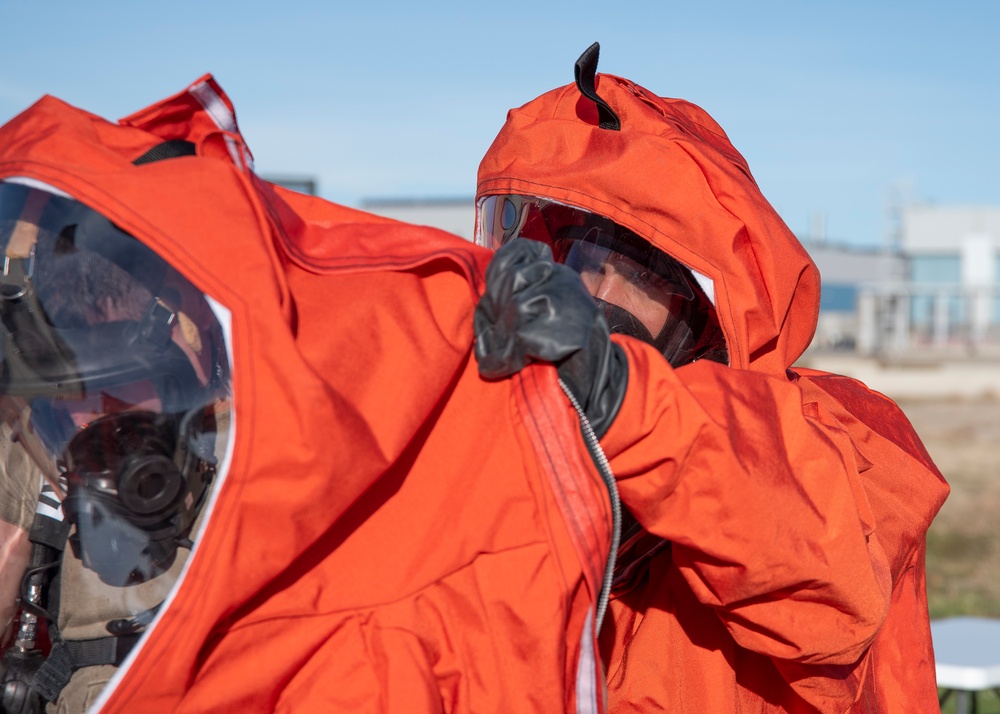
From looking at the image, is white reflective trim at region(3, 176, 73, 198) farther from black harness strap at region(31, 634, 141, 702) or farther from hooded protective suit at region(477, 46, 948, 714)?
hooded protective suit at region(477, 46, 948, 714)

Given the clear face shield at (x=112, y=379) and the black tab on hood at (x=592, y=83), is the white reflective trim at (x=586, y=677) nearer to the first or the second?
the clear face shield at (x=112, y=379)

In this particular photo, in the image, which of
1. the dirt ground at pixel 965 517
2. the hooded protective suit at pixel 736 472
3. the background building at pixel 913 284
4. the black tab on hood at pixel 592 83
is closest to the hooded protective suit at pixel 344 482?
the hooded protective suit at pixel 736 472

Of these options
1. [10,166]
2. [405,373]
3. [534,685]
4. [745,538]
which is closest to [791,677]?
[745,538]

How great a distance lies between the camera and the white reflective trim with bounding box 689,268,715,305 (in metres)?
1.92

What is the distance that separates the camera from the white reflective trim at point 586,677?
4.64 feet

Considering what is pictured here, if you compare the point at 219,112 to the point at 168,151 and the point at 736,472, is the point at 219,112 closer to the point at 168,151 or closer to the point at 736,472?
the point at 168,151

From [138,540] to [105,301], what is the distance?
33 centimetres

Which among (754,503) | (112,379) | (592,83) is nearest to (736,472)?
(754,503)

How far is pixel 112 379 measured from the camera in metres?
1.35

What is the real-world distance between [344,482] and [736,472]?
1.82ft

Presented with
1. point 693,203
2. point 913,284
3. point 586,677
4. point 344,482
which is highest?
point 693,203

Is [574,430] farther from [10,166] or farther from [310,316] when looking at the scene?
[10,166]

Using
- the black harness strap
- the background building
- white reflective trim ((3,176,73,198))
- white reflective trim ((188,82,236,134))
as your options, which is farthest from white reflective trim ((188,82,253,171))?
the background building

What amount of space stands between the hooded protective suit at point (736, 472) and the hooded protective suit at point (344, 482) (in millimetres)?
139
